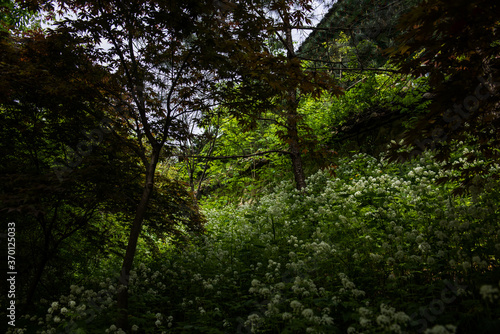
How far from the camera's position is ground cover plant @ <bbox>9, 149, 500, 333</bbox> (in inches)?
92.8

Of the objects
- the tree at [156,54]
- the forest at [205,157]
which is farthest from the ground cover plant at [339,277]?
the tree at [156,54]

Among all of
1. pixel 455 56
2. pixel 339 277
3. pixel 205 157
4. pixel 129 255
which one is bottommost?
pixel 339 277

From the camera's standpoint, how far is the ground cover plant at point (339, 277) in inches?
92.8

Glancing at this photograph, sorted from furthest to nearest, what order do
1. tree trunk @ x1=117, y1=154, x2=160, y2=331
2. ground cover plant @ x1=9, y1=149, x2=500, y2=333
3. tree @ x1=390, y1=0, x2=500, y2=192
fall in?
1. tree trunk @ x1=117, y1=154, x2=160, y2=331
2. ground cover plant @ x1=9, y1=149, x2=500, y2=333
3. tree @ x1=390, y1=0, x2=500, y2=192

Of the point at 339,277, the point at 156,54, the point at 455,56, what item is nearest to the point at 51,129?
the point at 156,54

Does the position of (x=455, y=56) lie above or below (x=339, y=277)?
above

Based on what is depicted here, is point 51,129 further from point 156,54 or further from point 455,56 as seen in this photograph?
point 455,56

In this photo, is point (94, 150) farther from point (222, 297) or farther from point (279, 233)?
point (279, 233)

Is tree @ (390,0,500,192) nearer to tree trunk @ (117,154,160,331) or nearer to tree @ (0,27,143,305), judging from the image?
tree trunk @ (117,154,160,331)

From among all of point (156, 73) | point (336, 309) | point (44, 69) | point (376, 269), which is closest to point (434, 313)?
point (336, 309)

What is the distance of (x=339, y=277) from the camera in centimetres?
315

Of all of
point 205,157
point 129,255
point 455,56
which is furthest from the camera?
point 205,157

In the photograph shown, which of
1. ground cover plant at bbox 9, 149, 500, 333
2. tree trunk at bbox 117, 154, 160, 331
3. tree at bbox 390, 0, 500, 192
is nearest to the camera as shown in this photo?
tree at bbox 390, 0, 500, 192

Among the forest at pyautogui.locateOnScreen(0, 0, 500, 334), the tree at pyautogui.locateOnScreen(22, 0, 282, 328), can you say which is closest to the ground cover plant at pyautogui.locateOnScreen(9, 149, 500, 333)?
the forest at pyautogui.locateOnScreen(0, 0, 500, 334)
